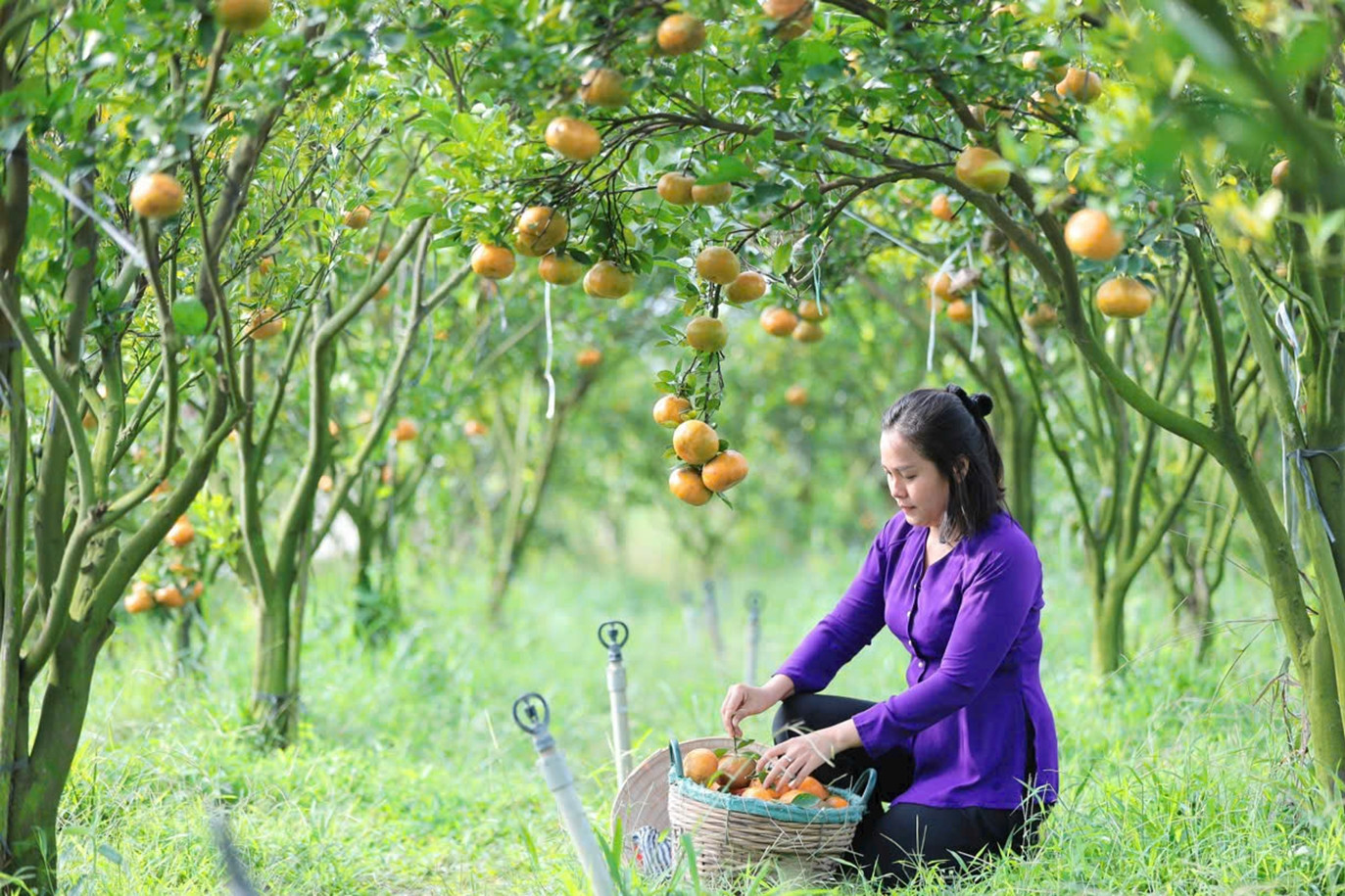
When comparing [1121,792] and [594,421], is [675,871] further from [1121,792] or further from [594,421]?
[594,421]

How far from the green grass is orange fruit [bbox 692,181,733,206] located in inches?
46.9

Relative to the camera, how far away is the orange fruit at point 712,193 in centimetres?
218

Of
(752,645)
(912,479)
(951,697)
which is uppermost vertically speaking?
(912,479)

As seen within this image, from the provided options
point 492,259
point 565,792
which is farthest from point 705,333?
point 565,792

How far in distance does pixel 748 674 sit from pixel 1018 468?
1.51 metres

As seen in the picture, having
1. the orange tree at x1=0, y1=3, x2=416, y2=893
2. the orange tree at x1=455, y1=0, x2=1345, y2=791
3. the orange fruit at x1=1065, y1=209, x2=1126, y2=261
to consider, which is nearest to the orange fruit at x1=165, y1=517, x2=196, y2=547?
the orange tree at x1=0, y1=3, x2=416, y2=893

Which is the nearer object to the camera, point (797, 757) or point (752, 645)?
point (797, 757)

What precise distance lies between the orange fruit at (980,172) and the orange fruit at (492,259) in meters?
0.81

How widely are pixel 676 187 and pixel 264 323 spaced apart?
3.13 feet

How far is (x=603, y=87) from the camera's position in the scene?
6.27ft

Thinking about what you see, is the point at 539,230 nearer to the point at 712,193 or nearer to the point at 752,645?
the point at 712,193

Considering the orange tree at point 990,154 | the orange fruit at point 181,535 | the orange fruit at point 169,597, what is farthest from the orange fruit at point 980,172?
the orange fruit at point 169,597

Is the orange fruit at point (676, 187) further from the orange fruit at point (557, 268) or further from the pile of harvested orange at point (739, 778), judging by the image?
the pile of harvested orange at point (739, 778)

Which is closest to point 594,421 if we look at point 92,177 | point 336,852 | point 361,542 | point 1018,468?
point 361,542
